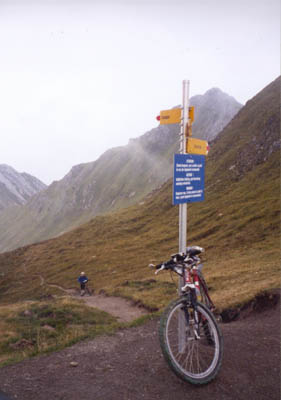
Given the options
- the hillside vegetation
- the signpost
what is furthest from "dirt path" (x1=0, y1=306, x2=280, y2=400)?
the hillside vegetation

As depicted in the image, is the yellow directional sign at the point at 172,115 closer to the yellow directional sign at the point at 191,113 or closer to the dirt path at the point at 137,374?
the yellow directional sign at the point at 191,113

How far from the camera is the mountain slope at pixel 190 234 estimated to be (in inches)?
1254

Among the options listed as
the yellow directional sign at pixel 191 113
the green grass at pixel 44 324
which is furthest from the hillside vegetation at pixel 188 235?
the yellow directional sign at pixel 191 113

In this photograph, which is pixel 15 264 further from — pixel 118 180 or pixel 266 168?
pixel 118 180

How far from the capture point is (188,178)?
6.68m

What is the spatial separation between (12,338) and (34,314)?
4.49 meters

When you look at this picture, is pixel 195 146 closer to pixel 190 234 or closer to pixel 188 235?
pixel 188 235

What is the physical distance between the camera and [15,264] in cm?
7719

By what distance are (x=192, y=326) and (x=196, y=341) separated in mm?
298

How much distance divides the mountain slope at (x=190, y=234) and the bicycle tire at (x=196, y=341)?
11.3 m

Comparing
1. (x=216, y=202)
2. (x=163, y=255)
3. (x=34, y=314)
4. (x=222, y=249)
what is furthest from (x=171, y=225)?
(x=34, y=314)

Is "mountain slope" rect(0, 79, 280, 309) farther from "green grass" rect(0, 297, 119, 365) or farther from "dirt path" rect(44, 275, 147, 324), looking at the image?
"green grass" rect(0, 297, 119, 365)

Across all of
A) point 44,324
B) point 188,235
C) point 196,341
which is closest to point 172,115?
point 196,341

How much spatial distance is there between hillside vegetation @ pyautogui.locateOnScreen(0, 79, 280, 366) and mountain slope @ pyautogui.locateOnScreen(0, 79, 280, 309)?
0.65ft
